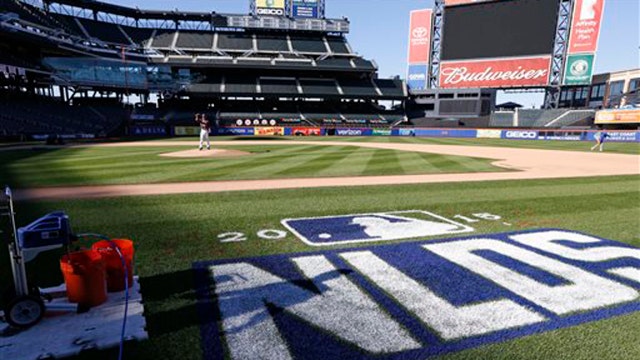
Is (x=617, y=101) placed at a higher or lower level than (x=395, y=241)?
higher

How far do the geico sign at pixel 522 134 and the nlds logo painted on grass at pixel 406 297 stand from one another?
144 ft

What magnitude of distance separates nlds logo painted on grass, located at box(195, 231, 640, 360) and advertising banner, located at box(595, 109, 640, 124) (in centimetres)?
4852

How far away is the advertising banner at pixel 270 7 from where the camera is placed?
6269cm

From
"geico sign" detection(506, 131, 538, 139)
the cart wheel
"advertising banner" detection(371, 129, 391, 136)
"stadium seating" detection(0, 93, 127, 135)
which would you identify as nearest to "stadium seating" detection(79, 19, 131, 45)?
"stadium seating" detection(0, 93, 127, 135)

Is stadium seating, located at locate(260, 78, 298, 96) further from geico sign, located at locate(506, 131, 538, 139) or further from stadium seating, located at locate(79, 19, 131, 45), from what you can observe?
geico sign, located at locate(506, 131, 538, 139)

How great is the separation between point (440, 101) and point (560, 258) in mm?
56565

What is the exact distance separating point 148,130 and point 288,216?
1674 inches

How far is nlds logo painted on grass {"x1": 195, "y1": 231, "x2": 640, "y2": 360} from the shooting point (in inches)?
117

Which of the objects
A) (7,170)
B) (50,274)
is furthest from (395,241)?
(7,170)

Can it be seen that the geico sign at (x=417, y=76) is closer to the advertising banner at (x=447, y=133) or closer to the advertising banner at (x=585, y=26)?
the advertising banner at (x=447, y=133)

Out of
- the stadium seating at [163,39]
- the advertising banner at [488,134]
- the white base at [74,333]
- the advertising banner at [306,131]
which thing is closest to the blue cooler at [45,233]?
the white base at [74,333]

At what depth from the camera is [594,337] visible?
120 inches

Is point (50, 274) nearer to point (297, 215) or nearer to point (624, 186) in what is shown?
point (297, 215)

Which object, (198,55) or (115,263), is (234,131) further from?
(115,263)
